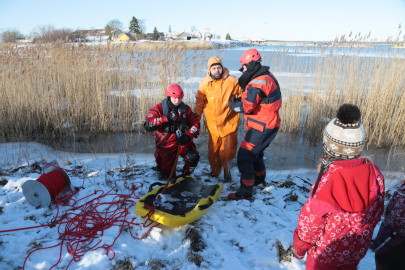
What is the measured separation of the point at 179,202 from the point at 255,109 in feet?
4.21

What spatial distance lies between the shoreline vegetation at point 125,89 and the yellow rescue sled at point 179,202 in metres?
2.73

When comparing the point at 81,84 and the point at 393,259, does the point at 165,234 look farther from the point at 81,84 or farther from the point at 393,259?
the point at 81,84

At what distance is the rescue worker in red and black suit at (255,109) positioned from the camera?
2.58 m

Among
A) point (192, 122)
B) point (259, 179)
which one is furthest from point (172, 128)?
point (259, 179)

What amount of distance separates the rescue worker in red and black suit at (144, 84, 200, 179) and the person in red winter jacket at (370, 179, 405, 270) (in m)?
2.07

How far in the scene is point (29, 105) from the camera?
4.85 meters

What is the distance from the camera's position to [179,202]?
262cm

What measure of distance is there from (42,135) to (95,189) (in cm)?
282

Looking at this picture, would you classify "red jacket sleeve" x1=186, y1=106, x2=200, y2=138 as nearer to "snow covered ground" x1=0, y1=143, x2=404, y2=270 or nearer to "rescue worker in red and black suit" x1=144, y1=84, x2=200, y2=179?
"rescue worker in red and black suit" x1=144, y1=84, x2=200, y2=179

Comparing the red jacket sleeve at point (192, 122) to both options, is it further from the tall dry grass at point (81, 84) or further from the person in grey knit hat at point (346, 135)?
the tall dry grass at point (81, 84)

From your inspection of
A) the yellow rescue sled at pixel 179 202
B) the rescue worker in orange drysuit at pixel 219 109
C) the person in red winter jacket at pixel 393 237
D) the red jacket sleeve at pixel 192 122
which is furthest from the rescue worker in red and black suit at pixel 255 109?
the person in red winter jacket at pixel 393 237

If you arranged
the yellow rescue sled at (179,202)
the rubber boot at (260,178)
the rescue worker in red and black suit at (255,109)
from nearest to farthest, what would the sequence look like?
the yellow rescue sled at (179,202) → the rescue worker in red and black suit at (255,109) → the rubber boot at (260,178)

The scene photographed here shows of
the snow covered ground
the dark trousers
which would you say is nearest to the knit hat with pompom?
the dark trousers

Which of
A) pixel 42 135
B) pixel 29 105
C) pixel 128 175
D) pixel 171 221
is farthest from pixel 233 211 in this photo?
pixel 29 105
